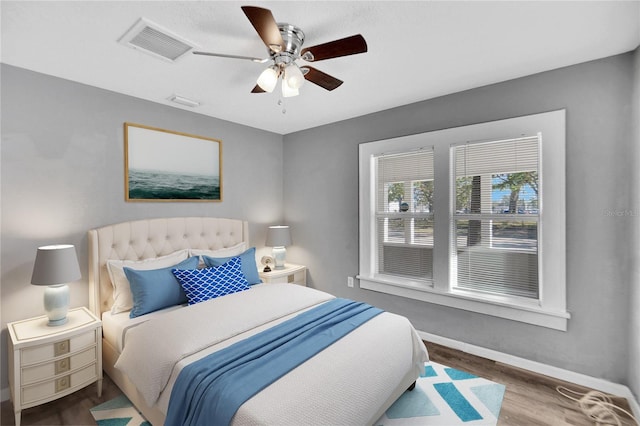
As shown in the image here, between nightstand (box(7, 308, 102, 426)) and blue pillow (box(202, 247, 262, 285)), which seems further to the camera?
blue pillow (box(202, 247, 262, 285))

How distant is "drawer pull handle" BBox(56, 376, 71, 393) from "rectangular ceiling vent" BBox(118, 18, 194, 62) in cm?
235

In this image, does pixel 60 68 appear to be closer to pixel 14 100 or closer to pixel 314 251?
pixel 14 100

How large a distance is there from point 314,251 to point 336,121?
5.73ft

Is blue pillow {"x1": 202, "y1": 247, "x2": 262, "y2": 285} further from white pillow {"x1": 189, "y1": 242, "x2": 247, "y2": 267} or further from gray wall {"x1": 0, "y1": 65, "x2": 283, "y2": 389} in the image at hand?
gray wall {"x1": 0, "y1": 65, "x2": 283, "y2": 389}

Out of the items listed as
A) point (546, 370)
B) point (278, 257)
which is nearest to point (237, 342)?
point (278, 257)

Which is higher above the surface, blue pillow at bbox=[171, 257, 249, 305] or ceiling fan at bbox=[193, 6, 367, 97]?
ceiling fan at bbox=[193, 6, 367, 97]

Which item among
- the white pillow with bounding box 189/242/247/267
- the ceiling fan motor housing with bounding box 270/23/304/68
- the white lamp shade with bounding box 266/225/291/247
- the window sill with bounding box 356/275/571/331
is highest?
the ceiling fan motor housing with bounding box 270/23/304/68

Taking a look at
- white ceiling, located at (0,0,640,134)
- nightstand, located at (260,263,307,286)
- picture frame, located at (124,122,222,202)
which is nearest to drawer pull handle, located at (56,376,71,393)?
picture frame, located at (124,122,222,202)

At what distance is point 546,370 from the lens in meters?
2.46

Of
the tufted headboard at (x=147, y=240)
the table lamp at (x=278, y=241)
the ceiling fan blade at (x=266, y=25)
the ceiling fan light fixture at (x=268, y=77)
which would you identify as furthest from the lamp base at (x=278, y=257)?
the ceiling fan blade at (x=266, y=25)

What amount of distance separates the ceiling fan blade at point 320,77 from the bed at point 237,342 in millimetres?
1718

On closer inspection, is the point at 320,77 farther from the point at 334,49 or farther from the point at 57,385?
the point at 57,385

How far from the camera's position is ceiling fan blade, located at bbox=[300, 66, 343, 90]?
77.1 inches

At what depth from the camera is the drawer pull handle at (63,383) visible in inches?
81.4
